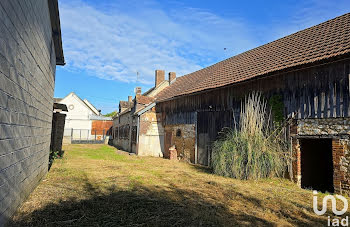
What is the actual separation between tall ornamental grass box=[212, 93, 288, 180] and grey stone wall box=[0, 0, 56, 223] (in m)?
5.95

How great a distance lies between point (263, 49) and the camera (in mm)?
12094

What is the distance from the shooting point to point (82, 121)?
1282 inches

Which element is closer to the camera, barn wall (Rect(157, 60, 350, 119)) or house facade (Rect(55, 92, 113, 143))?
barn wall (Rect(157, 60, 350, 119))

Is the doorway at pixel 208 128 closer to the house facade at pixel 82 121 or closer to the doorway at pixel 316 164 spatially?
the doorway at pixel 316 164

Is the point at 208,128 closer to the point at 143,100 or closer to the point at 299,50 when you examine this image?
the point at 299,50

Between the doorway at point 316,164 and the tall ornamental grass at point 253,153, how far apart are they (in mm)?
793

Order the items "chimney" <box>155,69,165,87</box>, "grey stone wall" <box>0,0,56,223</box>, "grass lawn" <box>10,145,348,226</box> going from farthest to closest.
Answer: "chimney" <box>155,69,165,87</box> → "grass lawn" <box>10,145,348,226</box> → "grey stone wall" <box>0,0,56,223</box>

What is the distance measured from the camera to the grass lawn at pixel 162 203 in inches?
151

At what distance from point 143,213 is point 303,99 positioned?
644 centimetres

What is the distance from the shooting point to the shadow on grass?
3703 mm

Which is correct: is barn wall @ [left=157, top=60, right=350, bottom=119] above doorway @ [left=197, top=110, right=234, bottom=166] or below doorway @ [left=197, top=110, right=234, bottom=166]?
above

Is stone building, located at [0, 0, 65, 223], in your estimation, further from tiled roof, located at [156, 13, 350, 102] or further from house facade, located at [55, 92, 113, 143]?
house facade, located at [55, 92, 113, 143]

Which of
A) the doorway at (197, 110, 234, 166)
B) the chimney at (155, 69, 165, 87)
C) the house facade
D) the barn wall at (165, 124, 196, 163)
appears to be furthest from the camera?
the house facade

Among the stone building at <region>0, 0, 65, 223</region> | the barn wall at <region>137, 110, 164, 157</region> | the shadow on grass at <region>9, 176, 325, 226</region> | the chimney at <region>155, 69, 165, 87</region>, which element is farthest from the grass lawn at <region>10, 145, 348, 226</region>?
the chimney at <region>155, 69, 165, 87</region>
